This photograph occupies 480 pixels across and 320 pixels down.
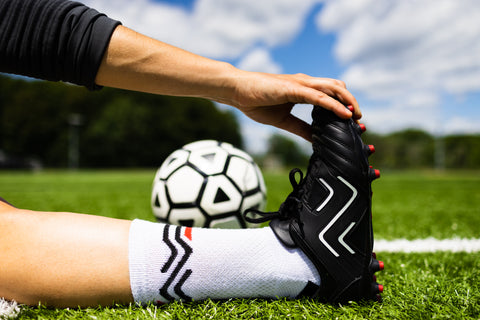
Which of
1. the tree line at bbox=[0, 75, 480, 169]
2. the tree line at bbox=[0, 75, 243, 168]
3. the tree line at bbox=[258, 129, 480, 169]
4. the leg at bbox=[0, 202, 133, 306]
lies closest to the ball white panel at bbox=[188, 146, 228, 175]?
the leg at bbox=[0, 202, 133, 306]

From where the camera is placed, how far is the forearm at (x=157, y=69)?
3.76ft

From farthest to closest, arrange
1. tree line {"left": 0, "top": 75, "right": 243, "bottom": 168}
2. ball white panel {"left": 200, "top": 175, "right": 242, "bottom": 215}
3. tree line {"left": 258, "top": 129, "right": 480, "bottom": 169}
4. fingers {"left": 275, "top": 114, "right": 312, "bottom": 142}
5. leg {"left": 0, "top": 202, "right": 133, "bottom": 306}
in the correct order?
tree line {"left": 0, "top": 75, "right": 243, "bottom": 168}
tree line {"left": 258, "top": 129, "right": 480, "bottom": 169}
ball white panel {"left": 200, "top": 175, "right": 242, "bottom": 215}
fingers {"left": 275, "top": 114, "right": 312, "bottom": 142}
leg {"left": 0, "top": 202, "right": 133, "bottom": 306}

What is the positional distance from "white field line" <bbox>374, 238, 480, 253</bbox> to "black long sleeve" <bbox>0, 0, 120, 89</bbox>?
186cm

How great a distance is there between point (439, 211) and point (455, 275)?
109 inches

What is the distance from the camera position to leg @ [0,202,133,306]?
108 cm

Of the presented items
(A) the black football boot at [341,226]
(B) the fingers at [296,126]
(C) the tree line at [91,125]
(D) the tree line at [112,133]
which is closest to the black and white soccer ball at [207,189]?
(B) the fingers at [296,126]

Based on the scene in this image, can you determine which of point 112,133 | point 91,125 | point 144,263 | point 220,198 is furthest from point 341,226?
point 91,125

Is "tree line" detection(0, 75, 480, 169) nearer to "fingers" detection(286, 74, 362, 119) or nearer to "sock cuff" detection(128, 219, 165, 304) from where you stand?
"fingers" detection(286, 74, 362, 119)

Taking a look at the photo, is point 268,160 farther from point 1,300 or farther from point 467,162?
point 1,300

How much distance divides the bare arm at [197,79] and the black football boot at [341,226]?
0.09 meters

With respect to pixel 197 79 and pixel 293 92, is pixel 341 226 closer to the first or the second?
pixel 293 92

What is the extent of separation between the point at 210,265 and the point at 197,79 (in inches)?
24.1

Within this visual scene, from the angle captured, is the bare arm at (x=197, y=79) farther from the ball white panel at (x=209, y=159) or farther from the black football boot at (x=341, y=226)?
the ball white panel at (x=209, y=159)

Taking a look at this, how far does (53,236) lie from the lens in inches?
43.7
